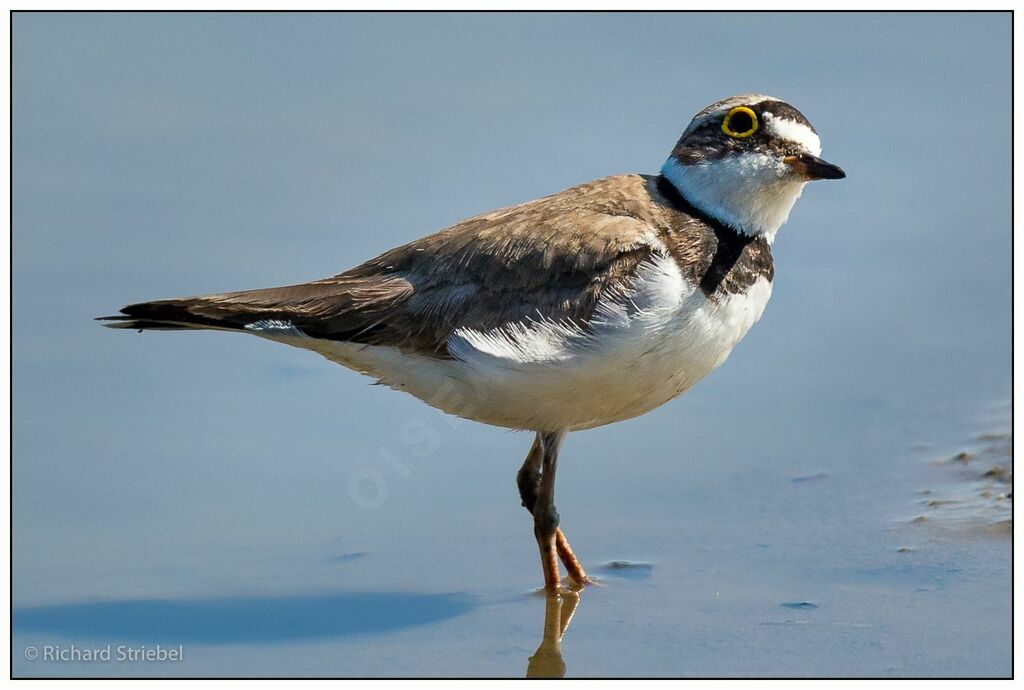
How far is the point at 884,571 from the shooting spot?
9039mm

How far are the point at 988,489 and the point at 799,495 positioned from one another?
1112 millimetres

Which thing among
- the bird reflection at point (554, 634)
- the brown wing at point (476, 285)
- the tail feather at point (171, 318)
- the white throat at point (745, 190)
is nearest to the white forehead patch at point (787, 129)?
the white throat at point (745, 190)

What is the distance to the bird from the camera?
8.58m

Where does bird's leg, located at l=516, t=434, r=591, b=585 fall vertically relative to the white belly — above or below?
below

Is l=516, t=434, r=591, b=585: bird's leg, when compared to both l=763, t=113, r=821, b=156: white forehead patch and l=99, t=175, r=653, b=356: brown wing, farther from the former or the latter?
l=763, t=113, r=821, b=156: white forehead patch

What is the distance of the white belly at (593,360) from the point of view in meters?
8.50

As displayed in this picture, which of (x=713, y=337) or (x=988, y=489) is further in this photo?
(x=988, y=489)

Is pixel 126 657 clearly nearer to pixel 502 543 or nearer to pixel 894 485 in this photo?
pixel 502 543

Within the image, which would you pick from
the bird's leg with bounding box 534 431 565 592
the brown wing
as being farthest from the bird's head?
the bird's leg with bounding box 534 431 565 592

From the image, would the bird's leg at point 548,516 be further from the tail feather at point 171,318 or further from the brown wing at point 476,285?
the tail feather at point 171,318

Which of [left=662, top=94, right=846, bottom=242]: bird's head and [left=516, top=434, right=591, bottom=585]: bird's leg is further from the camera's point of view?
[left=516, top=434, right=591, bottom=585]: bird's leg

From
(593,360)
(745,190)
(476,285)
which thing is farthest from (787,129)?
(476,285)

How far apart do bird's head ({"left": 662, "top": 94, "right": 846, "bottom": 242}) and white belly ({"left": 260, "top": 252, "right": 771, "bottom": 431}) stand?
0.40 meters

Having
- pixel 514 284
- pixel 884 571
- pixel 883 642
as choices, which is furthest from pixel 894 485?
pixel 514 284
